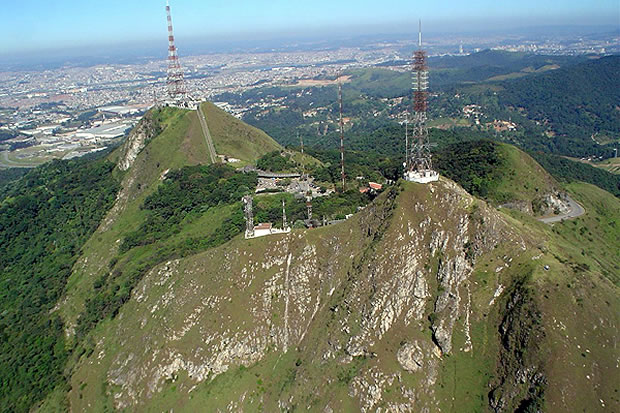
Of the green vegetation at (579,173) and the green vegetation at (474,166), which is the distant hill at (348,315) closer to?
the green vegetation at (474,166)

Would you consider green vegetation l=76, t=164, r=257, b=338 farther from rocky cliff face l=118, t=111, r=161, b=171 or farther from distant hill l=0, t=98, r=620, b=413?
rocky cliff face l=118, t=111, r=161, b=171

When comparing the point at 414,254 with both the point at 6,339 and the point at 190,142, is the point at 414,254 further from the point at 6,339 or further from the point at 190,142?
the point at 190,142

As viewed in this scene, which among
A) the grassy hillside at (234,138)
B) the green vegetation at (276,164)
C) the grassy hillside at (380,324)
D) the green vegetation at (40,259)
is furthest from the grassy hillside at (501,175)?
the green vegetation at (40,259)

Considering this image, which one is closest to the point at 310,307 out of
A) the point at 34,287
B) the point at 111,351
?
the point at 111,351

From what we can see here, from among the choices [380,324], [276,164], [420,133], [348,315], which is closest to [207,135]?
[276,164]

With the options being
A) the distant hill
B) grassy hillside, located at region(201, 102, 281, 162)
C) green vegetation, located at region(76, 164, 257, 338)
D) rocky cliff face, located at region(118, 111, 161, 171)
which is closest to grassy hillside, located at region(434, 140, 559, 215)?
the distant hill

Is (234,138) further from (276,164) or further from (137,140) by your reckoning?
(137,140)
